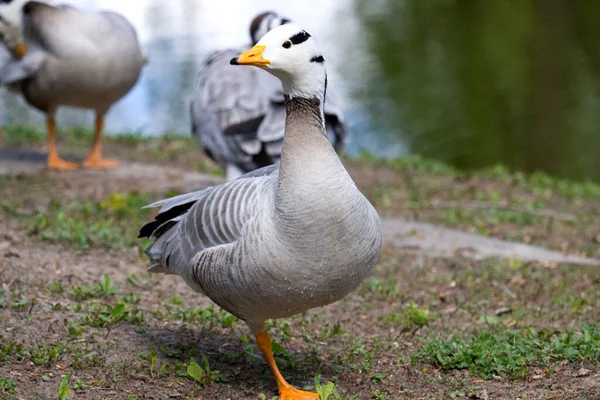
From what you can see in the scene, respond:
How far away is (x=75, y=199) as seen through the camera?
302 inches

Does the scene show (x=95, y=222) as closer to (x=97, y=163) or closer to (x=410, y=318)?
(x=97, y=163)

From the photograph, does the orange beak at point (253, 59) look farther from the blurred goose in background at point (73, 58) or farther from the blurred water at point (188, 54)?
the blurred water at point (188, 54)

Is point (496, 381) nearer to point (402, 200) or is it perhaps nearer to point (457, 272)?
point (457, 272)

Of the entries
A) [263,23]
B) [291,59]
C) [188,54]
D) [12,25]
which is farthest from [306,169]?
[188,54]

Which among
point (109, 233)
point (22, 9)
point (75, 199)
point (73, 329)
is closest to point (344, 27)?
point (22, 9)

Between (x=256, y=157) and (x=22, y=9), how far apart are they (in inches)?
144

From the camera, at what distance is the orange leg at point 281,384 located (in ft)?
13.3

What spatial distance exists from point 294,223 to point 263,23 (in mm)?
4414

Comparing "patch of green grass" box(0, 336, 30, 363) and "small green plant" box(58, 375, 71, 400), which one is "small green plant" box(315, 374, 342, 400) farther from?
"patch of green grass" box(0, 336, 30, 363)

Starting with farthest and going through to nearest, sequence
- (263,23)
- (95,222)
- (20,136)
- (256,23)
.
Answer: (20,136)
(256,23)
(263,23)
(95,222)

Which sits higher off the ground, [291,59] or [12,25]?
[291,59]

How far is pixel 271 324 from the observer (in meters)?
5.07

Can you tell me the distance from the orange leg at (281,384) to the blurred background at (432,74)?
9041 mm

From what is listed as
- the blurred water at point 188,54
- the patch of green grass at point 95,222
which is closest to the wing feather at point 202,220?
the patch of green grass at point 95,222
